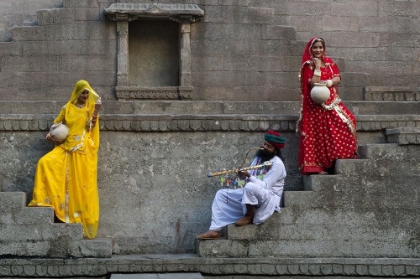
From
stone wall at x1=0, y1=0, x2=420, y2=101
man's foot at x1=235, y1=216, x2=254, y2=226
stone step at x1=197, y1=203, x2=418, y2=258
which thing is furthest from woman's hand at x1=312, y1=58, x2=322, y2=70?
stone wall at x1=0, y1=0, x2=420, y2=101

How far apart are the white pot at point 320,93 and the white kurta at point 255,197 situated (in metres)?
0.93

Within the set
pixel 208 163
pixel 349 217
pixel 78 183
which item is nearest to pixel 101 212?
pixel 78 183

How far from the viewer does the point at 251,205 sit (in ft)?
37.2

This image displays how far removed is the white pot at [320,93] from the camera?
1187 cm

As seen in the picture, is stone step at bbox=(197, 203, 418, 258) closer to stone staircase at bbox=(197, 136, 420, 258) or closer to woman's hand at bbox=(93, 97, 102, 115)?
stone staircase at bbox=(197, 136, 420, 258)

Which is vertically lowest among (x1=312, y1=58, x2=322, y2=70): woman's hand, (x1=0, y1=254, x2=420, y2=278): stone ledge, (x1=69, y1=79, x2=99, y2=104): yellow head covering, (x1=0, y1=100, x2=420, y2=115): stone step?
(x1=0, y1=254, x2=420, y2=278): stone ledge

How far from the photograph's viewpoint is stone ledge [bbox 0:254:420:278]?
1117 cm

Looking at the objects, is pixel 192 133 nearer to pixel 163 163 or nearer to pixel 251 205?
pixel 163 163

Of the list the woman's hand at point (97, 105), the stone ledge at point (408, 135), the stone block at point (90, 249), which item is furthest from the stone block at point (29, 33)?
the stone ledge at point (408, 135)

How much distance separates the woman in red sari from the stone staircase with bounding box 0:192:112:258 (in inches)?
109

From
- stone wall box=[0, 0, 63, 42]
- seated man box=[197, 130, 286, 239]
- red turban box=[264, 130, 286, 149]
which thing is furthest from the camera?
stone wall box=[0, 0, 63, 42]

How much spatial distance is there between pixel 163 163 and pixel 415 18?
6.07 m

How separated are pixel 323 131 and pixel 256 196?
139 centimetres

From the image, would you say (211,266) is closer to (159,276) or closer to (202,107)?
(159,276)
